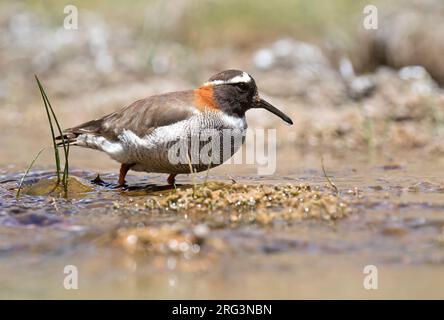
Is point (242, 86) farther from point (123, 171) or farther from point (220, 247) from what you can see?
point (220, 247)

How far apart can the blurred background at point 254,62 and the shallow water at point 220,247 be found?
→ 421 centimetres

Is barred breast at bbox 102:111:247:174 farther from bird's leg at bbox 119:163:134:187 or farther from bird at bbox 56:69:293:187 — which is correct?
bird's leg at bbox 119:163:134:187

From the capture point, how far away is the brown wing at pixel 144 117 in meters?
8.16

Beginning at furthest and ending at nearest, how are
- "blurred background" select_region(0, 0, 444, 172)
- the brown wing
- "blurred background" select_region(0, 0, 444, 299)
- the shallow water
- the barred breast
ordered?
"blurred background" select_region(0, 0, 444, 172) → the brown wing → the barred breast → "blurred background" select_region(0, 0, 444, 299) → the shallow water

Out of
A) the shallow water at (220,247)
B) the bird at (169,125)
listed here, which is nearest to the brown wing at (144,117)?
the bird at (169,125)

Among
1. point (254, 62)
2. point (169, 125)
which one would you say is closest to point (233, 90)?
point (169, 125)

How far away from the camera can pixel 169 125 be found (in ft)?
26.6

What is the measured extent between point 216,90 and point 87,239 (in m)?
2.91

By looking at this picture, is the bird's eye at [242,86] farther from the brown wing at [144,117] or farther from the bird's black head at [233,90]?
the brown wing at [144,117]

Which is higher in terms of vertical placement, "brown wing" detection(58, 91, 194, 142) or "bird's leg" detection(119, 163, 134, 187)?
"brown wing" detection(58, 91, 194, 142)

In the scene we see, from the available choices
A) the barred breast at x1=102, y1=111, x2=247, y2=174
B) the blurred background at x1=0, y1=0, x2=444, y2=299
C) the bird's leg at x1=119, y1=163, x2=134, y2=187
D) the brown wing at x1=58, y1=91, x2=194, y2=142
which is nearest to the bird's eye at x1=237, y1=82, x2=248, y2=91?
the barred breast at x1=102, y1=111, x2=247, y2=174

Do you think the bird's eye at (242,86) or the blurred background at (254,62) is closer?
the bird's eye at (242,86)

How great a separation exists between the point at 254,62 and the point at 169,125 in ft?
23.5

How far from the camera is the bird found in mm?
8086
